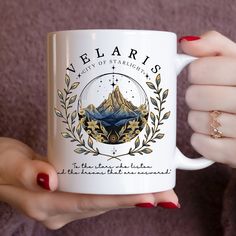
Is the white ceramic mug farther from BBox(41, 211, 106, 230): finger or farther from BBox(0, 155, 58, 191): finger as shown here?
BBox(41, 211, 106, 230): finger

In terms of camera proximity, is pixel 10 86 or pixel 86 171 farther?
pixel 10 86

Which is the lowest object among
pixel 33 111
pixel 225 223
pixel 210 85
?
pixel 225 223

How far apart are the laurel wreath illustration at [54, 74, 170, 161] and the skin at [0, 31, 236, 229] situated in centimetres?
6

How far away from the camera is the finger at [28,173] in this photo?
0.72m

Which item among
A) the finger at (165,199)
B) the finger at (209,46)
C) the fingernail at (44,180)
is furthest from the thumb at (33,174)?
the finger at (209,46)

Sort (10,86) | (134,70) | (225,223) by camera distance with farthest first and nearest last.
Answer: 1. (10,86)
2. (225,223)
3. (134,70)

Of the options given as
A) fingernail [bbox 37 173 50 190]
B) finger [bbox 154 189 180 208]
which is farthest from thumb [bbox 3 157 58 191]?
finger [bbox 154 189 180 208]

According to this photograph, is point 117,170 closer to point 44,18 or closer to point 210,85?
point 210,85

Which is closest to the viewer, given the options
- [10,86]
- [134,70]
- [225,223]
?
[134,70]

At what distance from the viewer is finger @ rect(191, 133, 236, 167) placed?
766 mm

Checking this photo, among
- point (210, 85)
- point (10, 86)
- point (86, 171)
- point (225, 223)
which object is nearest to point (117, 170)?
point (86, 171)

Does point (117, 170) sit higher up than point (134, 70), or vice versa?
point (134, 70)

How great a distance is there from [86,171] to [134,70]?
0.13m

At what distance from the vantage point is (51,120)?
72 cm
